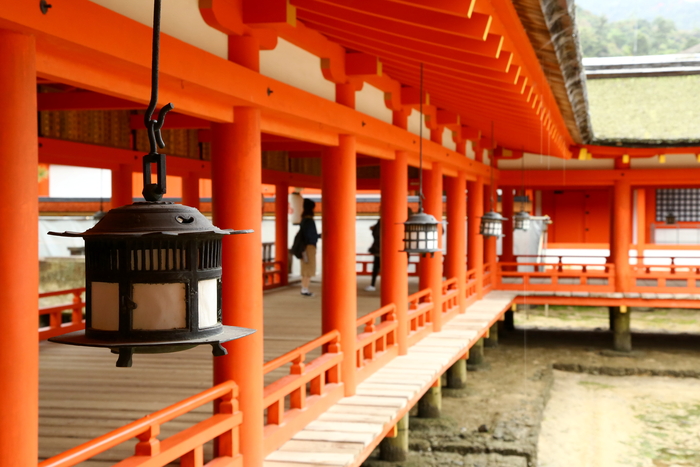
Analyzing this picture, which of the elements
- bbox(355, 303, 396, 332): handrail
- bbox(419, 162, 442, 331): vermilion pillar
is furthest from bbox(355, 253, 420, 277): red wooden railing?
bbox(355, 303, 396, 332): handrail

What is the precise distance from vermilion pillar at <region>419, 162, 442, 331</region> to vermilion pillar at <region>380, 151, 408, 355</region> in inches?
73.3

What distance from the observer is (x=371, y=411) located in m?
6.61

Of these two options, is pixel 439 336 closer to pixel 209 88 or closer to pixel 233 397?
pixel 233 397

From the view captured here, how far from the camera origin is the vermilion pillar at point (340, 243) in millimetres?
6918

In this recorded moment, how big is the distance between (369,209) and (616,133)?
8.96m

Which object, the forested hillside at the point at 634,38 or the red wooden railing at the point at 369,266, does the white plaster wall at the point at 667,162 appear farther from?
the forested hillside at the point at 634,38

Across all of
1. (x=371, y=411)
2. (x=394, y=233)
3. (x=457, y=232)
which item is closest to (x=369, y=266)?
(x=457, y=232)

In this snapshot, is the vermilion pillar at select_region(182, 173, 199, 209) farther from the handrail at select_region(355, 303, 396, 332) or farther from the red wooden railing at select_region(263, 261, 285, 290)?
the handrail at select_region(355, 303, 396, 332)

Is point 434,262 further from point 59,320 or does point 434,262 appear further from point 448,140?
point 59,320

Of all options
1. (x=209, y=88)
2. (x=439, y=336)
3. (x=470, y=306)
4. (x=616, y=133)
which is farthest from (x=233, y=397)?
(x=616, y=133)

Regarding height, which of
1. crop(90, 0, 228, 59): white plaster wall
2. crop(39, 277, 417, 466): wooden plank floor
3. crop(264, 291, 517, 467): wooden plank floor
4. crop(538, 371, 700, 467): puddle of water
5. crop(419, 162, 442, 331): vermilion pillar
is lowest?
crop(538, 371, 700, 467): puddle of water

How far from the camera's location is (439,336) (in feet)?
35.1

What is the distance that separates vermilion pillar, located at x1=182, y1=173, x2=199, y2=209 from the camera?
1251cm

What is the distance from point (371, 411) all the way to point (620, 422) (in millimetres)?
6431
